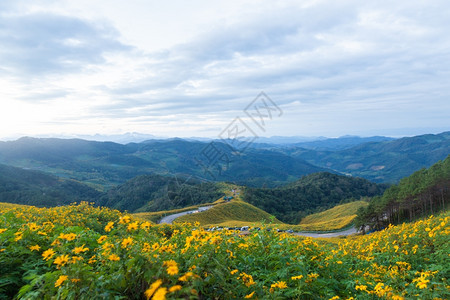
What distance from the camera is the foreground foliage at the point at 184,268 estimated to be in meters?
2.83

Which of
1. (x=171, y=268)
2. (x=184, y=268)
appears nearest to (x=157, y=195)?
(x=184, y=268)

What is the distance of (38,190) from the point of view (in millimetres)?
147250

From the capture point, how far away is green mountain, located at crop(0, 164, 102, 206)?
421ft

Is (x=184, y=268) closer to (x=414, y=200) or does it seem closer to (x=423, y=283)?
(x=423, y=283)

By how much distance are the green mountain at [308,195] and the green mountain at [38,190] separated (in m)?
105

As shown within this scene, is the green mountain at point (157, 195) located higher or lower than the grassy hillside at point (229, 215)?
lower

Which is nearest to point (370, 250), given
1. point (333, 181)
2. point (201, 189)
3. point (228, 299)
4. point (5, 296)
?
point (228, 299)

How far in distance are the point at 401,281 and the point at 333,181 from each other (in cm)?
14922

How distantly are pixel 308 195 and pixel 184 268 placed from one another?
131591 mm

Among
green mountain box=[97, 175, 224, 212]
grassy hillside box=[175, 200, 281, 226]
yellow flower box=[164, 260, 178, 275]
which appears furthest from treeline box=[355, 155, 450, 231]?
green mountain box=[97, 175, 224, 212]

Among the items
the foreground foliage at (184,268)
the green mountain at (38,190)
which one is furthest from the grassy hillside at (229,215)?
the green mountain at (38,190)

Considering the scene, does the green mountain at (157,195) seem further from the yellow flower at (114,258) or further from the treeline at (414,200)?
the yellow flower at (114,258)

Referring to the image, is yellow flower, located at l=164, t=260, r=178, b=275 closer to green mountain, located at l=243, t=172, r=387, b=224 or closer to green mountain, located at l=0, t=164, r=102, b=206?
green mountain, located at l=243, t=172, r=387, b=224

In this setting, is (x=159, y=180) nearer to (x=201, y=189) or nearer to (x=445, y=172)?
(x=201, y=189)
